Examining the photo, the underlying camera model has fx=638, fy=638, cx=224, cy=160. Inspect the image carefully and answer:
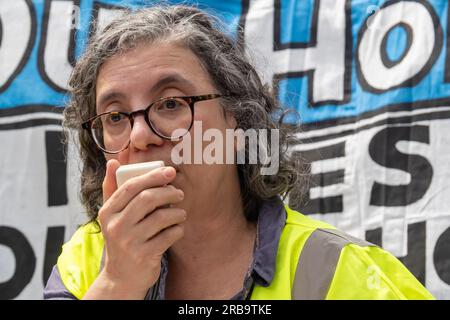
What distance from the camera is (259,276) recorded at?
1292 mm

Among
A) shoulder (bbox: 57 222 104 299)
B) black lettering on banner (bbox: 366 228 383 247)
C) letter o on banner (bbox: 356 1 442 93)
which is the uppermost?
letter o on banner (bbox: 356 1 442 93)

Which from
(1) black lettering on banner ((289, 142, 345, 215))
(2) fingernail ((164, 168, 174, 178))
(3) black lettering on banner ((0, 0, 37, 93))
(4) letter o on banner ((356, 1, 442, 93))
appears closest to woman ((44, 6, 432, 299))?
(2) fingernail ((164, 168, 174, 178))

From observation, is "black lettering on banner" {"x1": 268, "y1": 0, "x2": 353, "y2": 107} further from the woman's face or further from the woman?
the woman's face

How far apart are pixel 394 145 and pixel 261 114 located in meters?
0.64

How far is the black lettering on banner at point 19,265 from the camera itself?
7.09 ft

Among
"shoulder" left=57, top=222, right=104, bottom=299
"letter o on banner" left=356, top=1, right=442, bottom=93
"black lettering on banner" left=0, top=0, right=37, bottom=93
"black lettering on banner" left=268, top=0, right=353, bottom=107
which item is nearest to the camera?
"shoulder" left=57, top=222, right=104, bottom=299

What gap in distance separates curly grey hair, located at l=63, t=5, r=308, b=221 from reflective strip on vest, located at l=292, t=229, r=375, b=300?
24 cm

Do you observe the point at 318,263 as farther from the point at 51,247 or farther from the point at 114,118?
the point at 51,247

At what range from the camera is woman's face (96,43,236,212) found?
50.2 inches

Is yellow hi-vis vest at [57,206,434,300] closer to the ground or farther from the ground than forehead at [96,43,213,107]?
closer to the ground
